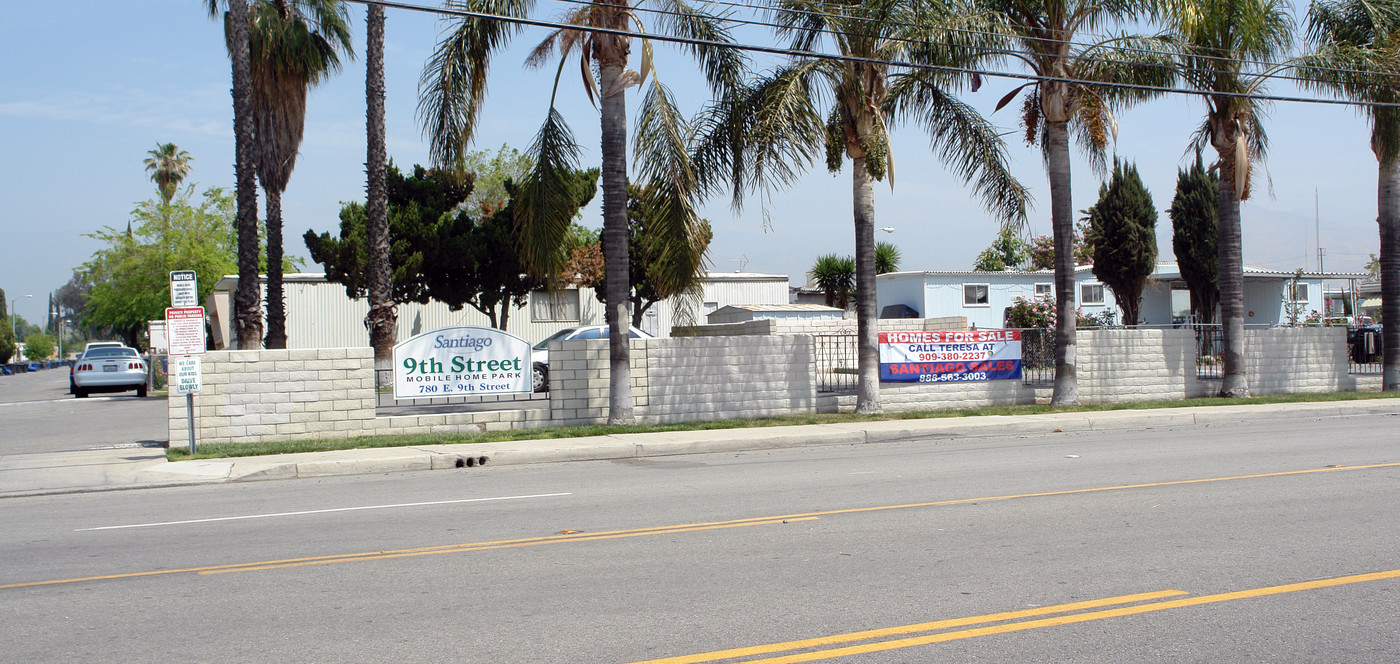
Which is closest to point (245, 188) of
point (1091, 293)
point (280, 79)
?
point (280, 79)

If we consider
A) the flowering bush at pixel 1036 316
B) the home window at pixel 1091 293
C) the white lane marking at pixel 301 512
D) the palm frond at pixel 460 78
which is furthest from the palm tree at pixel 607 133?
the home window at pixel 1091 293

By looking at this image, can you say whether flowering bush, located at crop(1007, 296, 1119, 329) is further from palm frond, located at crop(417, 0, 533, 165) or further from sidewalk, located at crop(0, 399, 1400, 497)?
palm frond, located at crop(417, 0, 533, 165)

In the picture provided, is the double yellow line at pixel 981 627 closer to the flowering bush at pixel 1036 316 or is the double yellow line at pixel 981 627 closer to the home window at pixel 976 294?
the flowering bush at pixel 1036 316

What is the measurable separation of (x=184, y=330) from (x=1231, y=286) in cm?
2030

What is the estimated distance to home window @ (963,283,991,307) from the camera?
40625 millimetres

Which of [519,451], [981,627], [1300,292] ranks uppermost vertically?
[1300,292]

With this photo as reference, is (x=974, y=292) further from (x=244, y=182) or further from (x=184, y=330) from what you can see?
(x=184, y=330)

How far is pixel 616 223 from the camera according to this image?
16.7m

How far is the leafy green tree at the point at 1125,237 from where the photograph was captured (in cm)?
3625

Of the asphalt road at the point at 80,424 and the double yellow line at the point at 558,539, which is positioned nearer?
the double yellow line at the point at 558,539

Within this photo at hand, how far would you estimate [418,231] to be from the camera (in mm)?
30172

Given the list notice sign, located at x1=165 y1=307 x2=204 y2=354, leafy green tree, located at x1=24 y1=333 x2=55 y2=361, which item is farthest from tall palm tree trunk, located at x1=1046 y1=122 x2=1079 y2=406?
leafy green tree, located at x1=24 y1=333 x2=55 y2=361

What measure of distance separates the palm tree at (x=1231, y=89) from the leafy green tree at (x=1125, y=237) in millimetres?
14438

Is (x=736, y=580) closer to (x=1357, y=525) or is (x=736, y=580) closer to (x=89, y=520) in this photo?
(x=1357, y=525)
